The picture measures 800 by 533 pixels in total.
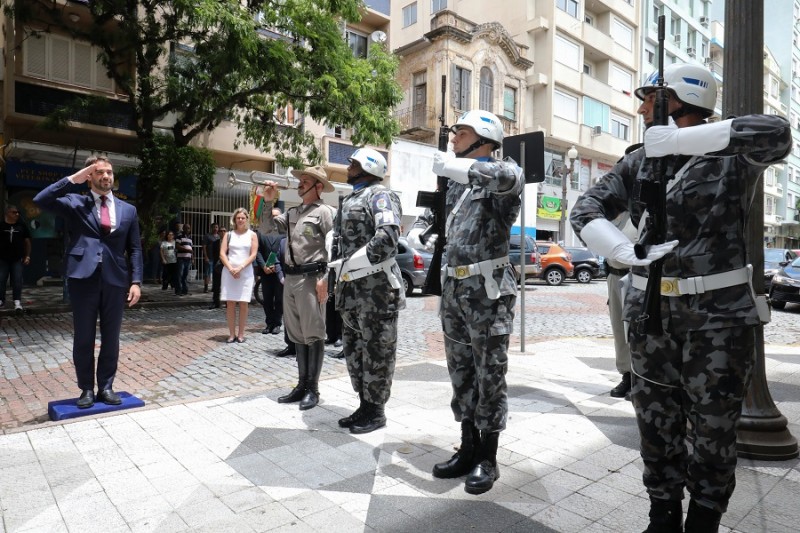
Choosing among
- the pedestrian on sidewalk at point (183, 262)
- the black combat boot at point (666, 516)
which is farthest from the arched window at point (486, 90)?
the black combat boot at point (666, 516)

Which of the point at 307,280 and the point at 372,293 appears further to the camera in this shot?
the point at 307,280

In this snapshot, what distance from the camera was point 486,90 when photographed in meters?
30.1

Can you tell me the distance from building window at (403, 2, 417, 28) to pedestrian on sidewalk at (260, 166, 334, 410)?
1216 inches

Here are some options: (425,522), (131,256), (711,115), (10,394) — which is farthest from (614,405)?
(10,394)

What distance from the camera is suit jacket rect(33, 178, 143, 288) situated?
447 cm

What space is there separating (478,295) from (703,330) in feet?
4.02

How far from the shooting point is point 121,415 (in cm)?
457

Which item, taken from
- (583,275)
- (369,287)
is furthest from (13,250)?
(583,275)

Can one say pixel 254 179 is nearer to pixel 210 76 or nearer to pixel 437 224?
pixel 210 76

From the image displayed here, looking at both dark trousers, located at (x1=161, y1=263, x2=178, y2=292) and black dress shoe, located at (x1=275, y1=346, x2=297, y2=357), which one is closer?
black dress shoe, located at (x1=275, y1=346, x2=297, y2=357)

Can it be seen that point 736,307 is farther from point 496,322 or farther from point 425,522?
point 425,522

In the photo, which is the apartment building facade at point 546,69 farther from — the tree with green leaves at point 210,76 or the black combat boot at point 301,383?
the black combat boot at point 301,383

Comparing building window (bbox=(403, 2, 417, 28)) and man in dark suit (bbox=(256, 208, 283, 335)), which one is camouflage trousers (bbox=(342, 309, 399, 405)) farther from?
building window (bbox=(403, 2, 417, 28))

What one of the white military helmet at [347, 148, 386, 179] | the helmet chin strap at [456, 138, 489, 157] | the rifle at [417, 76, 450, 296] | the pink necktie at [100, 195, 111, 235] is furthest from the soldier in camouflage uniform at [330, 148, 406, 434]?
the pink necktie at [100, 195, 111, 235]
